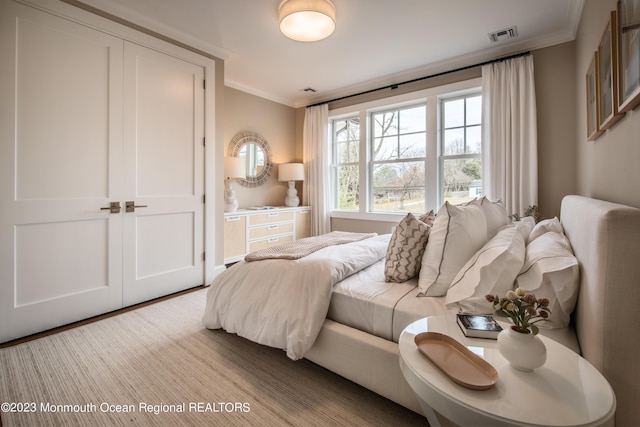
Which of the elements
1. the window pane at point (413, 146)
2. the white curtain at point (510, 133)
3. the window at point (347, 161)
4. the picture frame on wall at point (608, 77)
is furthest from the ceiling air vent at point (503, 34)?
the window at point (347, 161)

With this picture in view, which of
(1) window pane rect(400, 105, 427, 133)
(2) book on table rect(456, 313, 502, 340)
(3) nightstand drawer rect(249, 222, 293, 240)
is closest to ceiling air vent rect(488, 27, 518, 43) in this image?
(1) window pane rect(400, 105, 427, 133)

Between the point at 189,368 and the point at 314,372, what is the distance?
76 cm

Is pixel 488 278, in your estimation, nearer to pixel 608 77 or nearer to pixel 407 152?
pixel 608 77

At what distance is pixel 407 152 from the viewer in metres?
4.23

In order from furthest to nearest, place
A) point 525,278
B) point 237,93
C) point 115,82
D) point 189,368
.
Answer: point 237,93 < point 115,82 < point 189,368 < point 525,278

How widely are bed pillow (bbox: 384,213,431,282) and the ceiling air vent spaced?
2.60 m

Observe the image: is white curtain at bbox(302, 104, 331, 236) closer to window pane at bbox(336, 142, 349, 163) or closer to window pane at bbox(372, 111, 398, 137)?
window pane at bbox(336, 142, 349, 163)

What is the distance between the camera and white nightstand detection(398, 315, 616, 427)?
0.72 m

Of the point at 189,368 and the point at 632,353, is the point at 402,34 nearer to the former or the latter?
the point at 632,353

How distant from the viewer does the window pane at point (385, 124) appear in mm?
4359

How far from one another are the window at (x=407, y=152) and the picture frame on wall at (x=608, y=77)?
6.02 ft

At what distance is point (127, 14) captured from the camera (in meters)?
2.64

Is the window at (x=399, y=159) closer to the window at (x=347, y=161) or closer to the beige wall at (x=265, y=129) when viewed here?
the window at (x=347, y=161)

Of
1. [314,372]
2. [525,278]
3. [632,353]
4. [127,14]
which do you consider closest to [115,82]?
[127,14]
